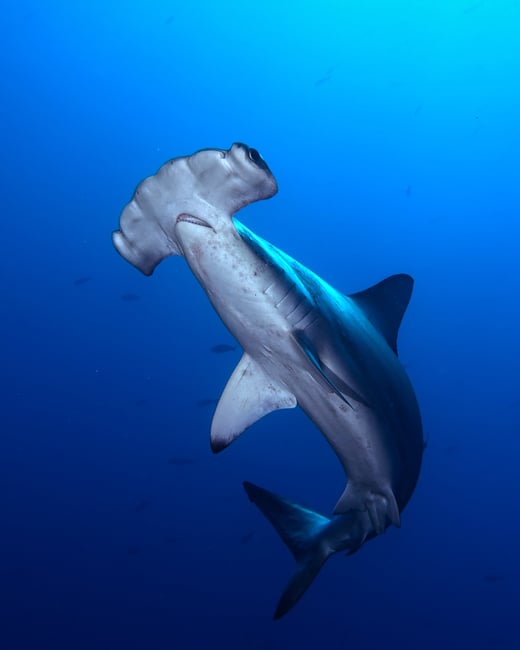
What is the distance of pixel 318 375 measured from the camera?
275cm

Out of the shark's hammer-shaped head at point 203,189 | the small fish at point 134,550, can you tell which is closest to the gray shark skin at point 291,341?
the shark's hammer-shaped head at point 203,189

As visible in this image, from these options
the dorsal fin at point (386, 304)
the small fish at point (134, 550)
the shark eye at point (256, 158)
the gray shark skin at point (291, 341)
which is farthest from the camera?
the small fish at point (134, 550)

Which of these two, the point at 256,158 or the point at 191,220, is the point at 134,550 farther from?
the point at 256,158

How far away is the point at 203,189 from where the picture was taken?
219cm

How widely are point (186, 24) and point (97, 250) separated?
22.5ft

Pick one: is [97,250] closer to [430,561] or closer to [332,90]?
[332,90]

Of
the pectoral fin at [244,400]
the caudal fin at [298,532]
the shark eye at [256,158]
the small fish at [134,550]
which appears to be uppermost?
the shark eye at [256,158]

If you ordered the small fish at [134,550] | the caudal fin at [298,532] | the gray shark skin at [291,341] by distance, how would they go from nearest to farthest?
the gray shark skin at [291,341] → the caudal fin at [298,532] → the small fish at [134,550]

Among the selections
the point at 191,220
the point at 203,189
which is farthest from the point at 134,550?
the point at 203,189

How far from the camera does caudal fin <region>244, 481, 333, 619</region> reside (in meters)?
3.44

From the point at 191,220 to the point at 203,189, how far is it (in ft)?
0.51

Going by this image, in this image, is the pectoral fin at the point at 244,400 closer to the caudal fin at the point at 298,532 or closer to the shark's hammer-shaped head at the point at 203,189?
the caudal fin at the point at 298,532

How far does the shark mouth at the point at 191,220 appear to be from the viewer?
88.0 inches

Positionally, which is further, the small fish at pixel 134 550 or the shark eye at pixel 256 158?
the small fish at pixel 134 550
